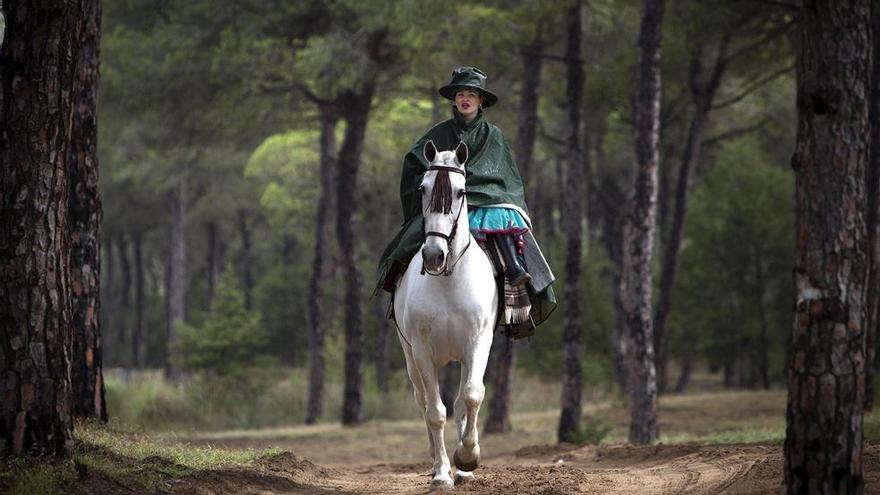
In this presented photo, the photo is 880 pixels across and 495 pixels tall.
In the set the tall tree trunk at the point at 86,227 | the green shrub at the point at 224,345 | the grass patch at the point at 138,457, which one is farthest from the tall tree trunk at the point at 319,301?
the grass patch at the point at 138,457

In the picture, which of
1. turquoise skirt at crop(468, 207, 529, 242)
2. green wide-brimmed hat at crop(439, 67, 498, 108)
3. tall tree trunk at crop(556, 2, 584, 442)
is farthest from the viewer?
tall tree trunk at crop(556, 2, 584, 442)

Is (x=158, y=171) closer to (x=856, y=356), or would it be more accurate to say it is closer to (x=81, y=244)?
(x=81, y=244)

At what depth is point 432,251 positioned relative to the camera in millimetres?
8219

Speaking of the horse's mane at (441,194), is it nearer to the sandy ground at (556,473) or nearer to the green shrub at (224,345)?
the sandy ground at (556,473)

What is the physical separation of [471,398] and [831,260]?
3.39 meters

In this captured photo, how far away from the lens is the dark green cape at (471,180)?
965cm

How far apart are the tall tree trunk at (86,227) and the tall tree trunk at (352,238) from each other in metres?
12.3

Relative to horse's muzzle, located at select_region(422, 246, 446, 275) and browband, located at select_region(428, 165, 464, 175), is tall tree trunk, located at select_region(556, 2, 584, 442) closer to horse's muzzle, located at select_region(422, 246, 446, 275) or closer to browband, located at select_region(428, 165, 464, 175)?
browband, located at select_region(428, 165, 464, 175)

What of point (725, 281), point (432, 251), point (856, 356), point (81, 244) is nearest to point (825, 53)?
point (856, 356)

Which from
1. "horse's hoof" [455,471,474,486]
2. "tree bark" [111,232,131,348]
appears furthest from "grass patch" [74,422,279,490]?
"tree bark" [111,232,131,348]

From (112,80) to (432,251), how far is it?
17764 mm

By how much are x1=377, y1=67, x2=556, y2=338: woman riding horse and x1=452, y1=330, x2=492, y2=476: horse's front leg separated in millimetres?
629

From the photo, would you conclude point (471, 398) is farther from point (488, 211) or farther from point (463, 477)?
point (488, 211)

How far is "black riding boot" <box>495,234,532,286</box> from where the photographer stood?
937 cm
